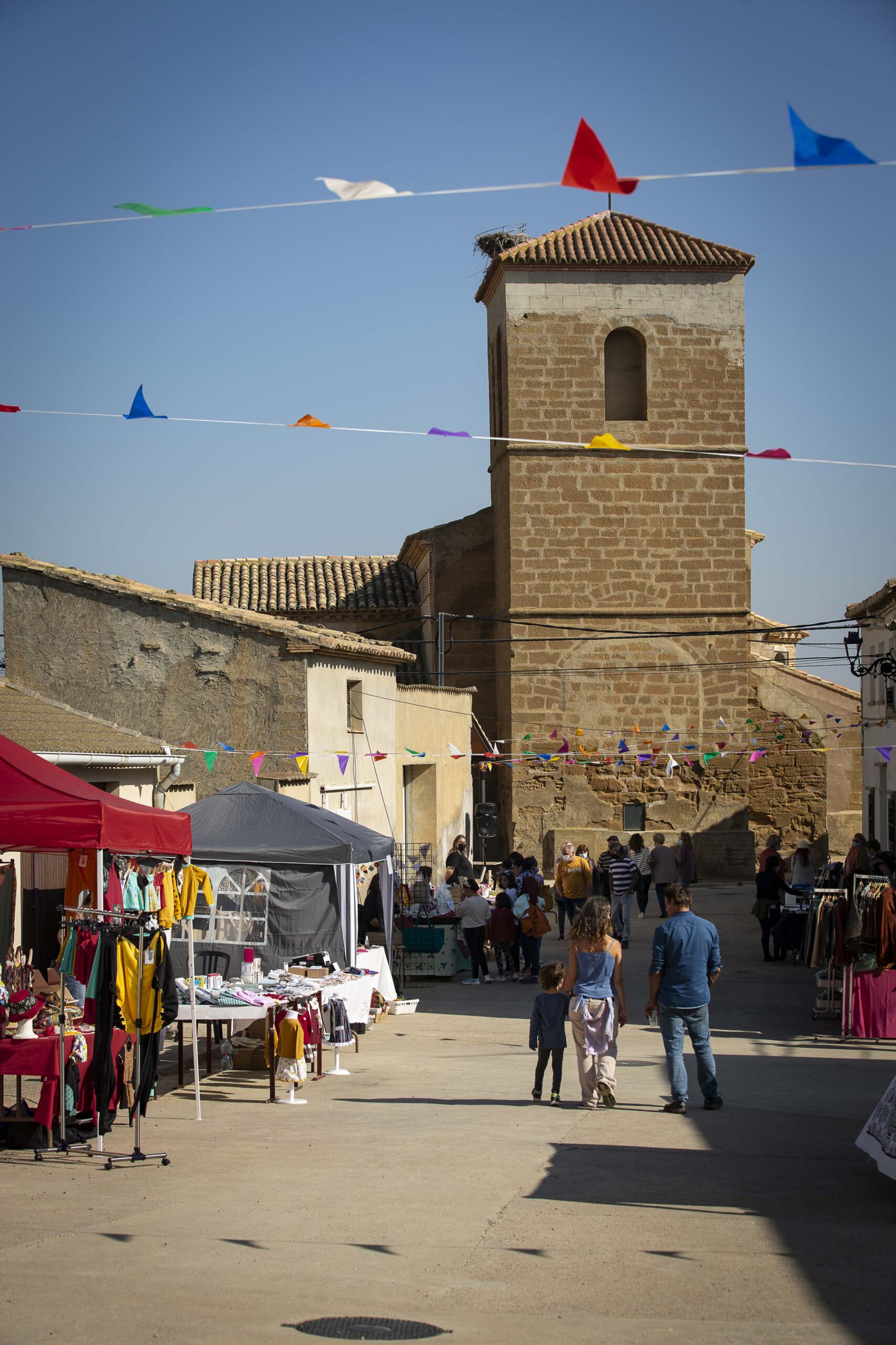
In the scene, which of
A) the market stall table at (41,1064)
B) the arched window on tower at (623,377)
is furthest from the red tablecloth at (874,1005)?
the arched window on tower at (623,377)

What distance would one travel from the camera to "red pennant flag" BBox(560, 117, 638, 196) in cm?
630

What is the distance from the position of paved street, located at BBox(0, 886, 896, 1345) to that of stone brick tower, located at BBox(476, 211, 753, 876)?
1915 centimetres

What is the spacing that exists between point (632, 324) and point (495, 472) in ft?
14.8

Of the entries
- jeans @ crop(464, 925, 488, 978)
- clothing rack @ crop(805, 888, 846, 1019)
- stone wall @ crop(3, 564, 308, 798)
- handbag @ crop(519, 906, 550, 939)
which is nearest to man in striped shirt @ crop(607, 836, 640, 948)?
handbag @ crop(519, 906, 550, 939)

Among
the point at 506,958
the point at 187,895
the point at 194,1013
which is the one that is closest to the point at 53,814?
the point at 187,895

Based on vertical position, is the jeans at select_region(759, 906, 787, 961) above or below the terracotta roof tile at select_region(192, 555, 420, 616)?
below

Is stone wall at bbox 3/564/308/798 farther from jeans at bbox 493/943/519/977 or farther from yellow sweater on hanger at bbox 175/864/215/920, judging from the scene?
yellow sweater on hanger at bbox 175/864/215/920

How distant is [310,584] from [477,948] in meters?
19.3

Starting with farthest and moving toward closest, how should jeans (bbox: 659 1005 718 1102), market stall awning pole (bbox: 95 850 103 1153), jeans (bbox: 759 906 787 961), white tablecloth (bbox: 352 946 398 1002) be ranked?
jeans (bbox: 759 906 787 961), white tablecloth (bbox: 352 946 398 1002), jeans (bbox: 659 1005 718 1102), market stall awning pole (bbox: 95 850 103 1153)

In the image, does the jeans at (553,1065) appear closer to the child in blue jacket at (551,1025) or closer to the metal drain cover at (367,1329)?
the child in blue jacket at (551,1025)

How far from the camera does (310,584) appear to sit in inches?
1371

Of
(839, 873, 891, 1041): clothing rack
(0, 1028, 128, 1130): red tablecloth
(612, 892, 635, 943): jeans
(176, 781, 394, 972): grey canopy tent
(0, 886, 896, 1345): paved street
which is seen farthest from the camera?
(612, 892, 635, 943): jeans

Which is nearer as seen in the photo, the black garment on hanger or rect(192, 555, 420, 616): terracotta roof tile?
the black garment on hanger

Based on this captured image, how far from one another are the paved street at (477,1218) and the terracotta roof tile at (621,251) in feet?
73.0
